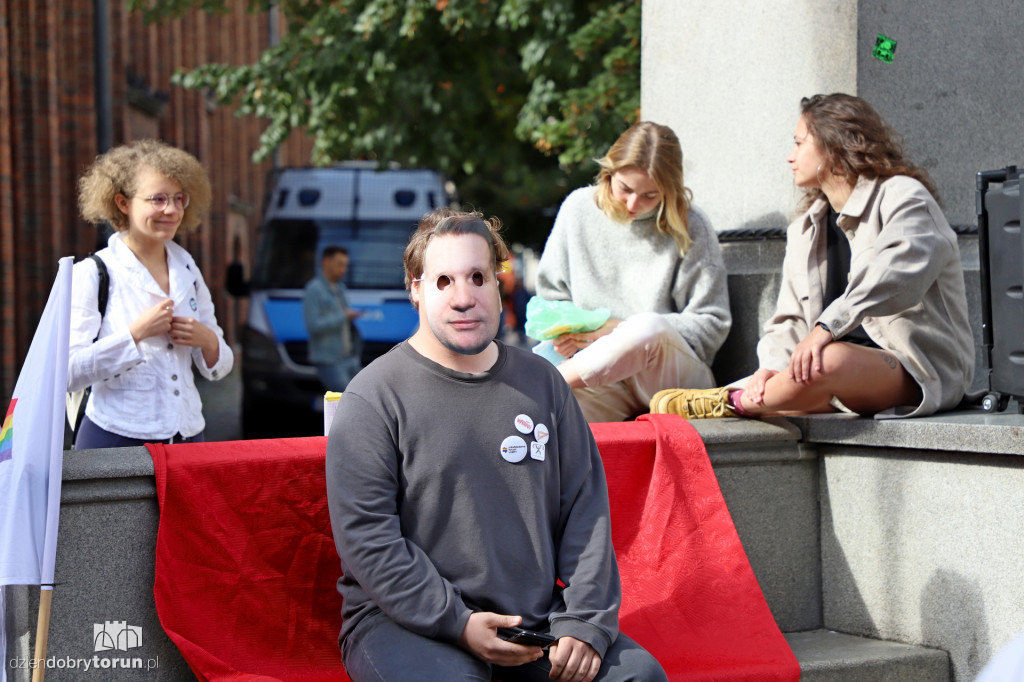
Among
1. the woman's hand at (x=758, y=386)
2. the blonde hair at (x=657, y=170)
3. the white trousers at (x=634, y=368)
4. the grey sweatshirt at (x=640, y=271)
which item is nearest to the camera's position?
the woman's hand at (x=758, y=386)

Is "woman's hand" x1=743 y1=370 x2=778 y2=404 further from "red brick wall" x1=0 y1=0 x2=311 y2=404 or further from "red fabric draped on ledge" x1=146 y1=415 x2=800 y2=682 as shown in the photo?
"red brick wall" x1=0 y1=0 x2=311 y2=404

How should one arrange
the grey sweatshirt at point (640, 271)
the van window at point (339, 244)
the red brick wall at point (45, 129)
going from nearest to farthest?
1. the grey sweatshirt at point (640, 271)
2. the van window at point (339, 244)
3. the red brick wall at point (45, 129)

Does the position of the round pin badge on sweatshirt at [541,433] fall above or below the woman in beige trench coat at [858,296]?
below

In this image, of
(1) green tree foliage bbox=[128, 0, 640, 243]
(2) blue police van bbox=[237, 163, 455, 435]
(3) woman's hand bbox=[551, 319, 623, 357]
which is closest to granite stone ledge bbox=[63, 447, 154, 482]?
(3) woman's hand bbox=[551, 319, 623, 357]

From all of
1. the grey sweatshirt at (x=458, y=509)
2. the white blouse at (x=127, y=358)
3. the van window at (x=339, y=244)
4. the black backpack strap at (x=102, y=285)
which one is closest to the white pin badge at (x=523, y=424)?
the grey sweatshirt at (x=458, y=509)

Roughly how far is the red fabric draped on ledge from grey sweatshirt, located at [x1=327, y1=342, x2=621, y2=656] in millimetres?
395

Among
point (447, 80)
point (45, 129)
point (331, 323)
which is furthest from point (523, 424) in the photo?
point (45, 129)

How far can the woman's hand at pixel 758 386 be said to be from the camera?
13.9 feet

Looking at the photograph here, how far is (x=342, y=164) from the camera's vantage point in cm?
1298

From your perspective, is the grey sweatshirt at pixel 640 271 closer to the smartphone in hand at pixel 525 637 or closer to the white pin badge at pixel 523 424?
the white pin badge at pixel 523 424

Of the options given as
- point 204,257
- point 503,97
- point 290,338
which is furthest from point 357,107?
point 204,257

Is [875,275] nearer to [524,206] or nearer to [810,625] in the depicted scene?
[810,625]

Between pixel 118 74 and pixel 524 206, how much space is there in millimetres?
7657

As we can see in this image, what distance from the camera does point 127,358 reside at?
12.6 ft
